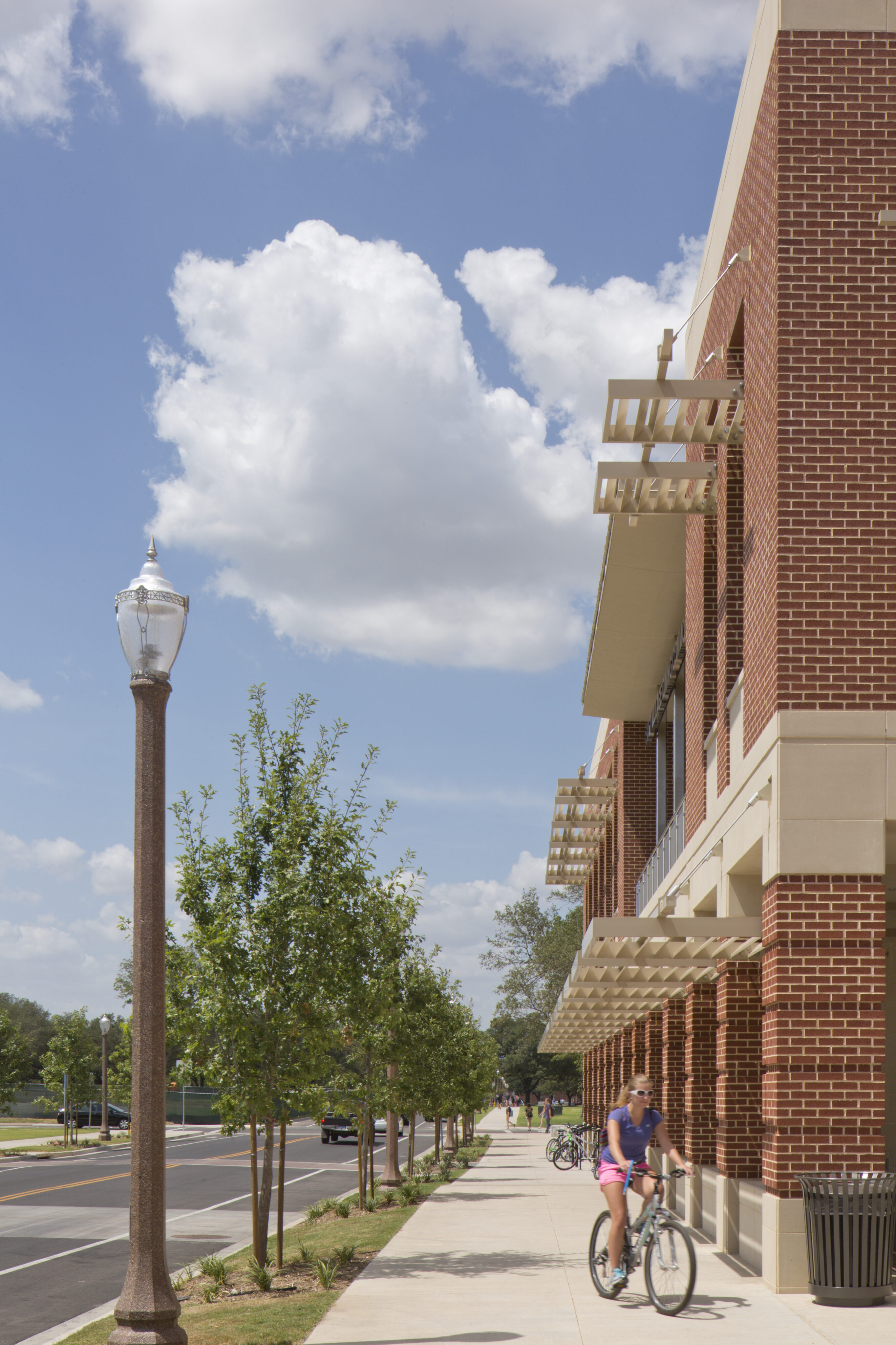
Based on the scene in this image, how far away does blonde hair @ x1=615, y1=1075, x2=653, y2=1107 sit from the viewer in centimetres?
1047

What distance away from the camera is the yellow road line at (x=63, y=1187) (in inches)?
1074

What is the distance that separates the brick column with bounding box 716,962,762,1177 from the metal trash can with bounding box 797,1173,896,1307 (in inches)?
134

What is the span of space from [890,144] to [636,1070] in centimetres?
1968

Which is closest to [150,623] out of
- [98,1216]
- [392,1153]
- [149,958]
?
[149,958]

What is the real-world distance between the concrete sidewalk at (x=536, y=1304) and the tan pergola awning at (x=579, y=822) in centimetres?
1711

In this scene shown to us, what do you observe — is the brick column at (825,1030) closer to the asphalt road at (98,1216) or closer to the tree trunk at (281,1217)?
the tree trunk at (281,1217)

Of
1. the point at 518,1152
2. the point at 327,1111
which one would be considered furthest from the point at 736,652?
the point at 518,1152

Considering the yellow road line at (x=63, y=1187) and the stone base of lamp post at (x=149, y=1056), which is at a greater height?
the stone base of lamp post at (x=149, y=1056)

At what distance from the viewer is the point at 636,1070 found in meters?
27.5

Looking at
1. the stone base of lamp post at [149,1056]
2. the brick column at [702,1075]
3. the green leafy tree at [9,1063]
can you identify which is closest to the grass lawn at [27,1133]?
the green leafy tree at [9,1063]

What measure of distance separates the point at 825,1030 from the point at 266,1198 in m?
5.86

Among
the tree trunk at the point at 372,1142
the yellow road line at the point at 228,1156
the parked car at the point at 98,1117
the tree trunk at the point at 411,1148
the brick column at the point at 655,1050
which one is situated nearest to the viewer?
the tree trunk at the point at 372,1142

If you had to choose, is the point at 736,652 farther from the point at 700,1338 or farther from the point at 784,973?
the point at 700,1338

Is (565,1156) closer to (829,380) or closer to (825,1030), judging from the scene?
(825,1030)
